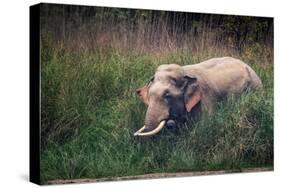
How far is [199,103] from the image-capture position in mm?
11266

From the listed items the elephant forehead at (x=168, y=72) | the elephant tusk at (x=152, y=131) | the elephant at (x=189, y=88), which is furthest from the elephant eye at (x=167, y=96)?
the elephant tusk at (x=152, y=131)

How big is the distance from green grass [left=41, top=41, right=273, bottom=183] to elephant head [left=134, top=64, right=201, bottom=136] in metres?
0.10

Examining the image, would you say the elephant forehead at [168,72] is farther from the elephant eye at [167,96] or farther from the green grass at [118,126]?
the elephant eye at [167,96]

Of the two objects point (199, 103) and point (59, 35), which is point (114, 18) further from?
point (199, 103)

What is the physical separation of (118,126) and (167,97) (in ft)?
2.60

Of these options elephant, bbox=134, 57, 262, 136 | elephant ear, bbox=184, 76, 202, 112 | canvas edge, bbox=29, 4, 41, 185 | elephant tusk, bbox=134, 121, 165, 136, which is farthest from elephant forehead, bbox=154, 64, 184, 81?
canvas edge, bbox=29, 4, 41, 185

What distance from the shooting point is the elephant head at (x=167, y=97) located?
10898 millimetres

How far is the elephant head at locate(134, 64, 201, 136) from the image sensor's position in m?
10.9

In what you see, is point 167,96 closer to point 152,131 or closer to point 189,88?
point 189,88

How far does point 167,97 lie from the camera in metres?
11.0

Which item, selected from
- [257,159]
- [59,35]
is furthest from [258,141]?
[59,35]

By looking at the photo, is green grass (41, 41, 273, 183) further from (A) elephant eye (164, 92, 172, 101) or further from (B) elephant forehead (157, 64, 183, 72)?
(A) elephant eye (164, 92, 172, 101)

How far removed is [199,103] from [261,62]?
1261mm

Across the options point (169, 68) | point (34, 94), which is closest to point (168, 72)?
point (169, 68)
